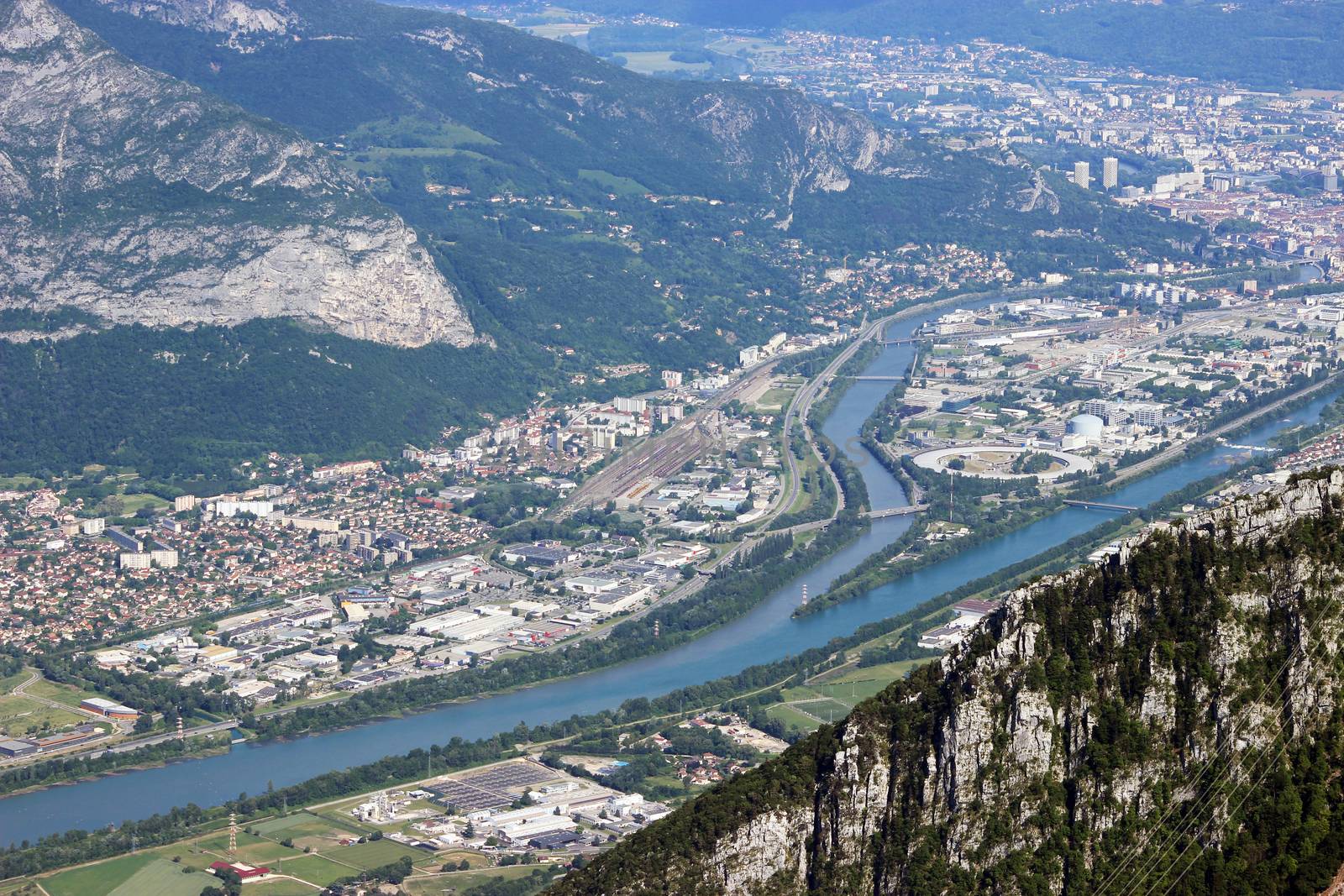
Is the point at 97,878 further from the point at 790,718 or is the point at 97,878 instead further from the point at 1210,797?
the point at 1210,797

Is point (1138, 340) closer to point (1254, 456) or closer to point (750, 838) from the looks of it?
point (1254, 456)

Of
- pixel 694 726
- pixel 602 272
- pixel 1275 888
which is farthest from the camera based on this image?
pixel 602 272

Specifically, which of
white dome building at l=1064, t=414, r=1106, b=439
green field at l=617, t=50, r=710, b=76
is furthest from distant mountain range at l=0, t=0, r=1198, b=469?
green field at l=617, t=50, r=710, b=76

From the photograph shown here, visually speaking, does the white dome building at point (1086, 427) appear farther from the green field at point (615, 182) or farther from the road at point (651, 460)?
the green field at point (615, 182)

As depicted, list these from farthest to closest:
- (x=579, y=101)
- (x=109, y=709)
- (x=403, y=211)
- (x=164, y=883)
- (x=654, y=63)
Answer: (x=654, y=63) < (x=579, y=101) < (x=403, y=211) < (x=109, y=709) < (x=164, y=883)

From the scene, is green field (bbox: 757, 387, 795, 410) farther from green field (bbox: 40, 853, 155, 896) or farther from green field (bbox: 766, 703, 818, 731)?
green field (bbox: 40, 853, 155, 896)

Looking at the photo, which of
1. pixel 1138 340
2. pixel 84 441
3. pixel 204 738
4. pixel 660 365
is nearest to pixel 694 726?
pixel 204 738

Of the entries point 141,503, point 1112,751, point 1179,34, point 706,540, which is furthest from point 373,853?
point 1179,34

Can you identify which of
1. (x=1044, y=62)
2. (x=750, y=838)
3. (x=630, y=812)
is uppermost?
(x=1044, y=62)
